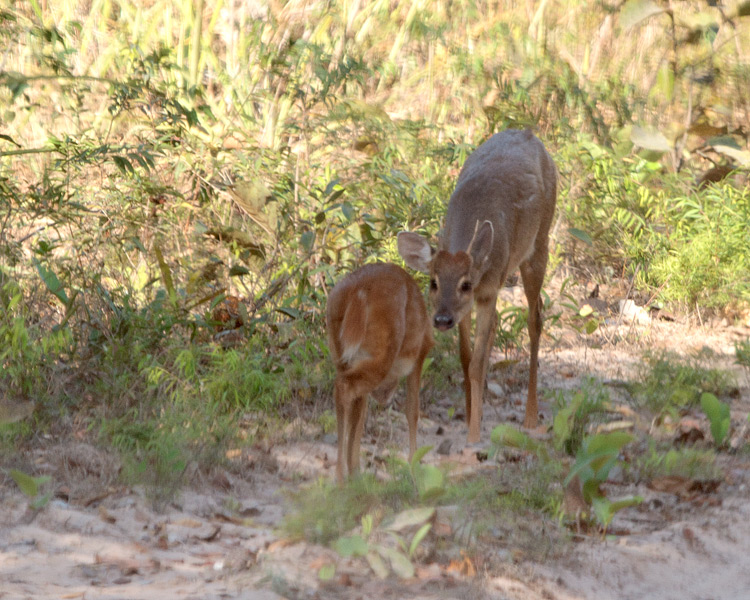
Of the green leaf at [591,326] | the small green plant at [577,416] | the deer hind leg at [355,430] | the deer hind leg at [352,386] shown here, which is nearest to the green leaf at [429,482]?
the deer hind leg at [352,386]

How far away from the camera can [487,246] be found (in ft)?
18.7

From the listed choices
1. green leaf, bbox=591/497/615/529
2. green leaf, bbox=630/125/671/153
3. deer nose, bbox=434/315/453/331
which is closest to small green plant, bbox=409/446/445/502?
green leaf, bbox=591/497/615/529

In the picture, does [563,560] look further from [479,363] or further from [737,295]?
[737,295]

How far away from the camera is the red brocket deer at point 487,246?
563 cm

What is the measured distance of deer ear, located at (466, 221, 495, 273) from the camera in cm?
570

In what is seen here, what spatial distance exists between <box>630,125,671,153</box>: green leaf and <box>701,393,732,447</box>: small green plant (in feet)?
14.4

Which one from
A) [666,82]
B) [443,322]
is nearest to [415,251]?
[443,322]

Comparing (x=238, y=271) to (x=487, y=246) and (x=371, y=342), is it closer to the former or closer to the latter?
(x=487, y=246)

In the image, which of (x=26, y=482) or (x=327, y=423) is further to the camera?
(x=327, y=423)

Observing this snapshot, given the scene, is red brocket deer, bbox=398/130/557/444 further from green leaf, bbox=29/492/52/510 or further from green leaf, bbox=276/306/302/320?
green leaf, bbox=29/492/52/510

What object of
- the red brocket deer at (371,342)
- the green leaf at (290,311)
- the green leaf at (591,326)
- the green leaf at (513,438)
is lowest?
the green leaf at (513,438)

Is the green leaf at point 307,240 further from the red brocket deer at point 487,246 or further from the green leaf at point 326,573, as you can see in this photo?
the green leaf at point 326,573

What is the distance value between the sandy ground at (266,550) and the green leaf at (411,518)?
164mm

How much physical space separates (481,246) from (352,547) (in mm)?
2730
